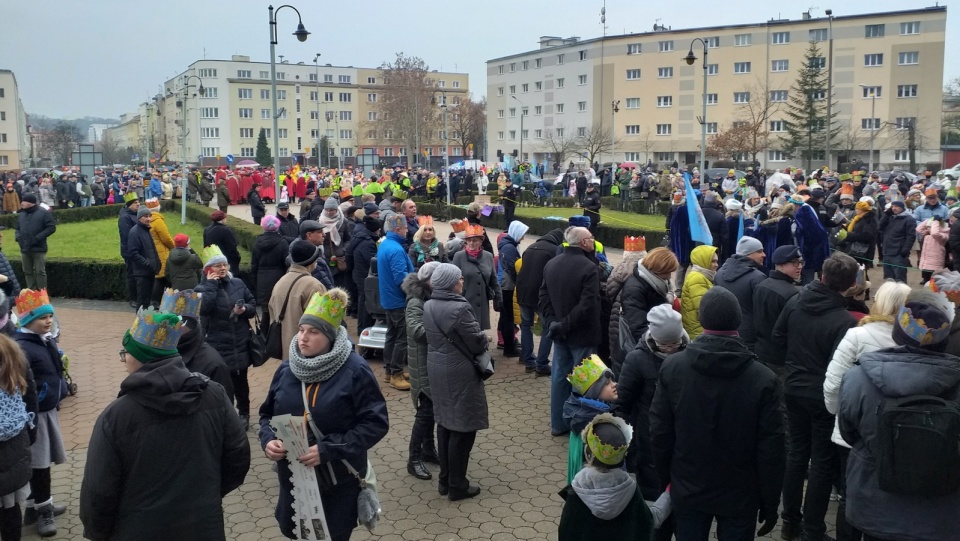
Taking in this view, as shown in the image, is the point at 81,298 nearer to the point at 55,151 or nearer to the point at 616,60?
the point at 616,60

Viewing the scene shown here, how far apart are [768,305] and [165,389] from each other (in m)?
4.50

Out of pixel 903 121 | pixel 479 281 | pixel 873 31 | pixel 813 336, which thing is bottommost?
pixel 479 281

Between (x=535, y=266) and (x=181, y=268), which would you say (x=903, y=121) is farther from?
(x=181, y=268)

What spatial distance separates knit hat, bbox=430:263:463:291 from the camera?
19.2ft

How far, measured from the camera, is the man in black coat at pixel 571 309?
7.00 m

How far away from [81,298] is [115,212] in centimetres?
1793

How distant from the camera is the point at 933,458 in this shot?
345 cm

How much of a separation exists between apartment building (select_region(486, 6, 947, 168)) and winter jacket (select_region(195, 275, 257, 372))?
51.3m

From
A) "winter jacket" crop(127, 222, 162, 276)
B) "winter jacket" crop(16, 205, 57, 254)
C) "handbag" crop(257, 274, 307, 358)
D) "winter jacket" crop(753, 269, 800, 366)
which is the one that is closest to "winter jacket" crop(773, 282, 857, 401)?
"winter jacket" crop(753, 269, 800, 366)

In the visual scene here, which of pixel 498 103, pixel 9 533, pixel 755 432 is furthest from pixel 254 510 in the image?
pixel 498 103

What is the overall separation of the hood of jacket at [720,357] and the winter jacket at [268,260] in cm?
615

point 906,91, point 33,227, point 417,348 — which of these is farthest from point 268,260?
point 906,91

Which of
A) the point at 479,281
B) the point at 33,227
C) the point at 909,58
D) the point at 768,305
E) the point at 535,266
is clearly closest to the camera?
the point at 768,305

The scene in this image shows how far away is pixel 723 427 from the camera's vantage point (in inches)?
153
